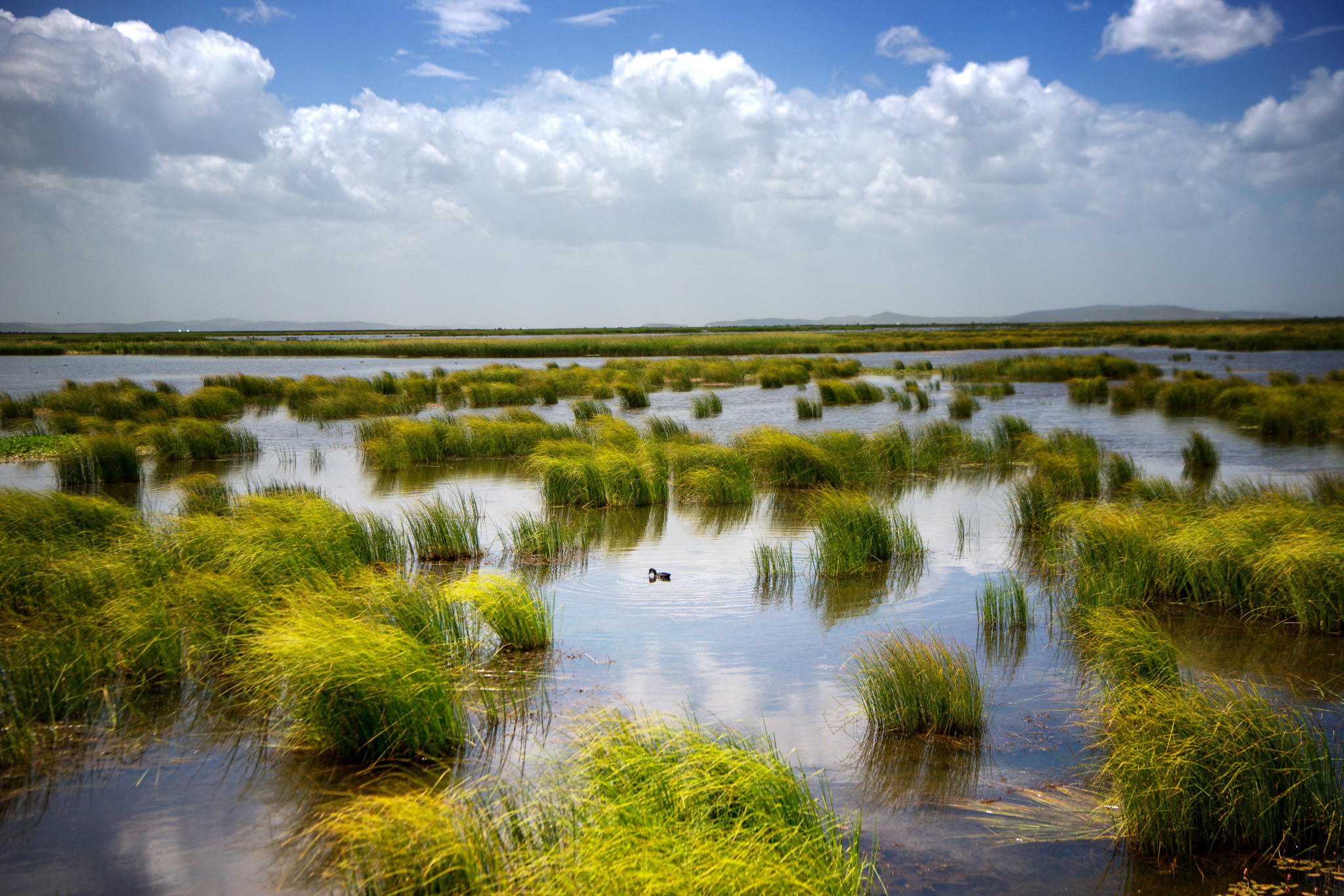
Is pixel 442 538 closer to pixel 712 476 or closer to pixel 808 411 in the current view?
pixel 712 476

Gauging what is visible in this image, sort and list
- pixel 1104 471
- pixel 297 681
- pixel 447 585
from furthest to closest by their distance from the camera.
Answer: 1. pixel 1104 471
2. pixel 447 585
3. pixel 297 681

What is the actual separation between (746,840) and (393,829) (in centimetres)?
165

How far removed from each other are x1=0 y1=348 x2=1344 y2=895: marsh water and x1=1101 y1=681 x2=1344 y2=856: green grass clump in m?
0.16

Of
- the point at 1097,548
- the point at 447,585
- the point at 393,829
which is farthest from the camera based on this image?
the point at 1097,548

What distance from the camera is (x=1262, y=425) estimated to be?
71.5 ft

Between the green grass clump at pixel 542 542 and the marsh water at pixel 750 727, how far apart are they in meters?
0.38

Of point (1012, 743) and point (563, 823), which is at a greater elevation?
point (563, 823)

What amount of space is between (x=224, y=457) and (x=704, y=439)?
11.4 m

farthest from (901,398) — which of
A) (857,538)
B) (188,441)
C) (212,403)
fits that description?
(212,403)

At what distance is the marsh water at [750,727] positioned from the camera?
14.8ft

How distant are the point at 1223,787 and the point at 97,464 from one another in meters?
18.1

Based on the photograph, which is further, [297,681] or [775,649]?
[775,649]

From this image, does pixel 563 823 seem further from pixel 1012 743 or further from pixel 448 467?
pixel 448 467

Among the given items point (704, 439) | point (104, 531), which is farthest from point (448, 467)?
point (104, 531)
